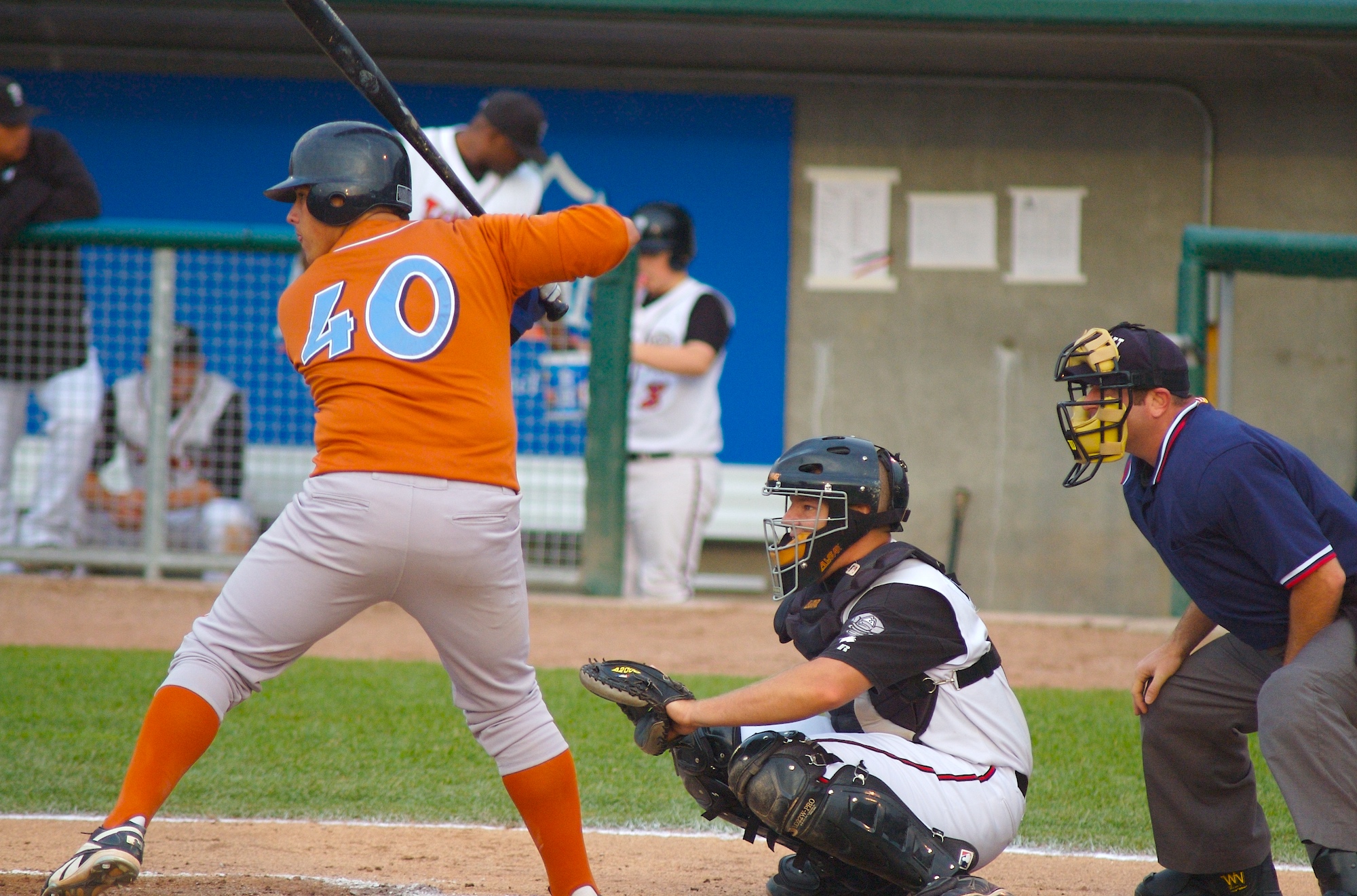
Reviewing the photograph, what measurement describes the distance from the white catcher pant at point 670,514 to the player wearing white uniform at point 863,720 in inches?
128

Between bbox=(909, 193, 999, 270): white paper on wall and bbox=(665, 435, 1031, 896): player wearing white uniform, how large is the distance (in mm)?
5672

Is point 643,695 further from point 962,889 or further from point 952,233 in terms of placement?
point 952,233

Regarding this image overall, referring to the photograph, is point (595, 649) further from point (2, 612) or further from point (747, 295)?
point (747, 295)

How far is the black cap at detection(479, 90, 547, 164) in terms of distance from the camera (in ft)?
→ 17.7

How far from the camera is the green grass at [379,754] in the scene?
12.9ft

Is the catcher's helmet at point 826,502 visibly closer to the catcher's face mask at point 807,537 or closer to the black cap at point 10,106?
the catcher's face mask at point 807,537

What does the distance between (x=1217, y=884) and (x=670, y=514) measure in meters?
3.50

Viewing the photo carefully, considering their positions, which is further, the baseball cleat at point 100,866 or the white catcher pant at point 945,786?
the white catcher pant at point 945,786

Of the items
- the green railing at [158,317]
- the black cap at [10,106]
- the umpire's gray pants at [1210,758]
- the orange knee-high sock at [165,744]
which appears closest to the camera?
the orange knee-high sock at [165,744]

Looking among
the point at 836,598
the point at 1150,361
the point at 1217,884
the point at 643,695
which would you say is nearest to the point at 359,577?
the point at 643,695

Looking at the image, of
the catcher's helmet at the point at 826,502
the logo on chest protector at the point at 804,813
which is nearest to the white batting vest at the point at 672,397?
the catcher's helmet at the point at 826,502

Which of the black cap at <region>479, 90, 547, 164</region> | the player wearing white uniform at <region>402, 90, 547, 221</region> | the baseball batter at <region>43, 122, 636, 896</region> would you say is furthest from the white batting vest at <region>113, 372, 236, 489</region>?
the baseball batter at <region>43, 122, 636, 896</region>

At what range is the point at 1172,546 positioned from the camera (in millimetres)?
3107

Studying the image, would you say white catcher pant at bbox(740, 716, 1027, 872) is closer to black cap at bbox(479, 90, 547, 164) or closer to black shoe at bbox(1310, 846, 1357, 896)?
black shoe at bbox(1310, 846, 1357, 896)
